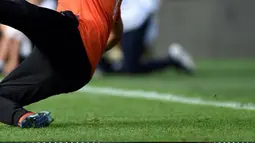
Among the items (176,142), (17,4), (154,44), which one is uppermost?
(17,4)

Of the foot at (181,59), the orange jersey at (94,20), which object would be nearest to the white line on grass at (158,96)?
the orange jersey at (94,20)

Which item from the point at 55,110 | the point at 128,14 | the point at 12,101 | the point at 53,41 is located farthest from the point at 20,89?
the point at 128,14

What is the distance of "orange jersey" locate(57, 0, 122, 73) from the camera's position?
6.16 m

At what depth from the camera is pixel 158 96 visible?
34.4 ft

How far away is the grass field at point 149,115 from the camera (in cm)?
573

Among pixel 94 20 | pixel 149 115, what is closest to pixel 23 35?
pixel 149 115

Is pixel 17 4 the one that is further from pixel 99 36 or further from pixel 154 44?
pixel 154 44

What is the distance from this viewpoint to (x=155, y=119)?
7070 mm

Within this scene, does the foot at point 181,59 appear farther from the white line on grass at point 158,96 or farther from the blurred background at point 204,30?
the white line on grass at point 158,96

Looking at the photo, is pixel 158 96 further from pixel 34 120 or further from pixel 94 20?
pixel 34 120

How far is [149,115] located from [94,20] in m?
1.62

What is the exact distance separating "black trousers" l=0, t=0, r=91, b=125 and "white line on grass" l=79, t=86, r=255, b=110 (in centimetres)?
269

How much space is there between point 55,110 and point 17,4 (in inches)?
104

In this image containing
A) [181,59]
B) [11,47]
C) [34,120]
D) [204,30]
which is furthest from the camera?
[204,30]
